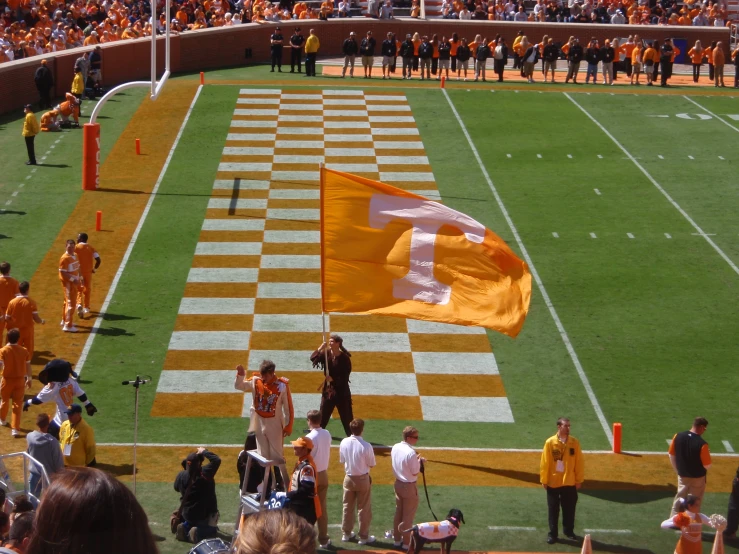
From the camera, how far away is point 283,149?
106ft

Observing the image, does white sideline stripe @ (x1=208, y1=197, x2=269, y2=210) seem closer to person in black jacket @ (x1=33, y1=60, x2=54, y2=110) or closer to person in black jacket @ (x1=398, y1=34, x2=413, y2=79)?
person in black jacket @ (x1=33, y1=60, x2=54, y2=110)

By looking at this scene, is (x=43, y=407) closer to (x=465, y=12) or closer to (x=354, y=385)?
(x=354, y=385)

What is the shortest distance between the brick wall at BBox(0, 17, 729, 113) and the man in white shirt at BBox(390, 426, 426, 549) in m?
25.0

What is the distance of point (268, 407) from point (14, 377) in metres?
4.41

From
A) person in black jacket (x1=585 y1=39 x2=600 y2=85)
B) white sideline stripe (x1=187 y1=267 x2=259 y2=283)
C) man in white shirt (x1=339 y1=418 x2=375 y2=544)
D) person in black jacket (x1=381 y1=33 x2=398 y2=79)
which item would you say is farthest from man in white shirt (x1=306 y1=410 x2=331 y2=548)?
person in black jacket (x1=585 y1=39 x2=600 y2=85)

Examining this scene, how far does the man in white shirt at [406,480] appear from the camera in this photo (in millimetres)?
12547

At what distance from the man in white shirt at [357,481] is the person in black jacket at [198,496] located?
1.45 m

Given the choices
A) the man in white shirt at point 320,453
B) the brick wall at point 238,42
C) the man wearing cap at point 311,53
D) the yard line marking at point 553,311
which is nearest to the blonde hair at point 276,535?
the man in white shirt at point 320,453

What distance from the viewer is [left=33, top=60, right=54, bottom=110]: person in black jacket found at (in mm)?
33781

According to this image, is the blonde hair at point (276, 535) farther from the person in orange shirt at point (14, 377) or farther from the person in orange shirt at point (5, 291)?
the person in orange shirt at point (5, 291)

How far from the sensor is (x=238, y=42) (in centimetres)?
4447

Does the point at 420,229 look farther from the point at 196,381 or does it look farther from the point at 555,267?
the point at 555,267

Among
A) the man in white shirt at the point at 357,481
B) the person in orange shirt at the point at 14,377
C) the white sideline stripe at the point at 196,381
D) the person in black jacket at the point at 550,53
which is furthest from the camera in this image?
the person in black jacket at the point at 550,53

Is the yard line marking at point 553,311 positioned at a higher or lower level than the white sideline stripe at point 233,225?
higher
